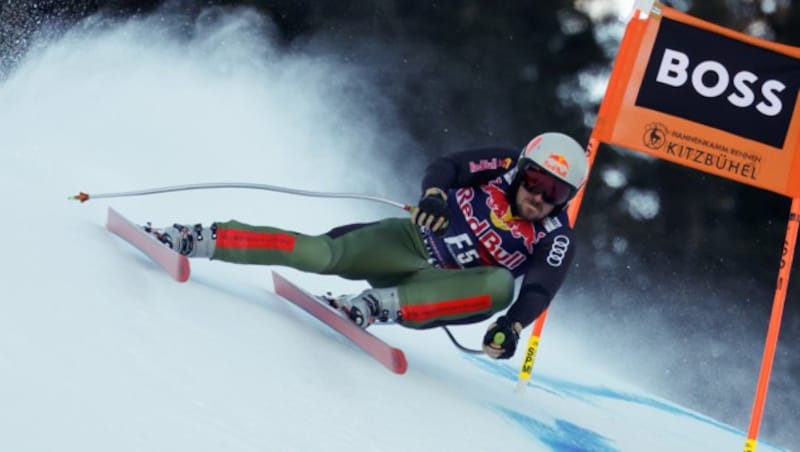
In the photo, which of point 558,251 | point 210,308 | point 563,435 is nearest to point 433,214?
point 558,251

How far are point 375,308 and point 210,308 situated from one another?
0.64m

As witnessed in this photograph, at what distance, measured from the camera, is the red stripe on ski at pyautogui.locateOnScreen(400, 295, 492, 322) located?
3.45m

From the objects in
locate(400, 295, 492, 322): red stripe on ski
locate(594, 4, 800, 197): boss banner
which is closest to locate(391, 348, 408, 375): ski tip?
locate(400, 295, 492, 322): red stripe on ski

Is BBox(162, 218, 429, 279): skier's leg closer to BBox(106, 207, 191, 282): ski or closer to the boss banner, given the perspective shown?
BBox(106, 207, 191, 282): ski

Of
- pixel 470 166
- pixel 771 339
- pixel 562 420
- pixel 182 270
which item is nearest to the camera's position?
pixel 182 270

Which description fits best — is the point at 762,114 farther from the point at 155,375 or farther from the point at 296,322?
the point at 155,375

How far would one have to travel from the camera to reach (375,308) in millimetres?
3486

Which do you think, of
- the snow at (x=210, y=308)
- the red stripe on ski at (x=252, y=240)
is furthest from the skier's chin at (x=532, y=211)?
the red stripe on ski at (x=252, y=240)

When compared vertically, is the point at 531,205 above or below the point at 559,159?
below

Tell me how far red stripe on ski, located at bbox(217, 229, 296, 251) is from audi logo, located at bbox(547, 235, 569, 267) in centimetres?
85

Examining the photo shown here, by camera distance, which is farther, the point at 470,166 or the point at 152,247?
the point at 470,166

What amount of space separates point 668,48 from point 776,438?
191 inches

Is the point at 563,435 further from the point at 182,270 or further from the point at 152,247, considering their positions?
the point at 152,247

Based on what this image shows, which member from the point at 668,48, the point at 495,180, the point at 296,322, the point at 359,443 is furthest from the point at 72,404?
the point at 668,48
